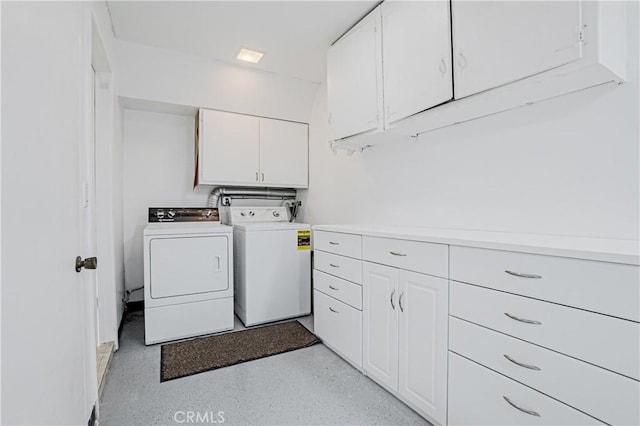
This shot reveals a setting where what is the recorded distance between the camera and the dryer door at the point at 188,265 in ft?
8.48

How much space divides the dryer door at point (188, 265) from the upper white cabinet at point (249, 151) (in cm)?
79

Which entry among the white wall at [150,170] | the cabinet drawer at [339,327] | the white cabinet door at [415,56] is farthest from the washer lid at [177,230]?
the white cabinet door at [415,56]

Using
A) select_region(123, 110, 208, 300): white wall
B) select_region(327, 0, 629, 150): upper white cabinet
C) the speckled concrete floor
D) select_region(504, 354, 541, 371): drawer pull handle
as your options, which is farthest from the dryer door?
select_region(504, 354, 541, 371): drawer pull handle

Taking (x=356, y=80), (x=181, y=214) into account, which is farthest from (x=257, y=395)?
(x=356, y=80)

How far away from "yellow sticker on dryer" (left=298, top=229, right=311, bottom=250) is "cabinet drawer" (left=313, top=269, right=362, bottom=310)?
2.10ft

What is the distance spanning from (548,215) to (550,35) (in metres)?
0.83

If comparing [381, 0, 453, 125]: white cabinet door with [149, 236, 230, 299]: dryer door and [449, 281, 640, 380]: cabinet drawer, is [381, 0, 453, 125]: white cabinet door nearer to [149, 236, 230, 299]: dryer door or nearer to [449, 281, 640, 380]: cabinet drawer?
[449, 281, 640, 380]: cabinet drawer

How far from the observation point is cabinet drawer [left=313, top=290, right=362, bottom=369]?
82.9 inches

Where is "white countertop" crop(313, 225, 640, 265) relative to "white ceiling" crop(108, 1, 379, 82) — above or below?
below

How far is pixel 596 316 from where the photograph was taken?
1001 millimetres

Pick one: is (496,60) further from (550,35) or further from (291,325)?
(291,325)

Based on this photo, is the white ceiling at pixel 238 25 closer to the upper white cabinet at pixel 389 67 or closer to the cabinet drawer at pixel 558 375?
the upper white cabinet at pixel 389 67

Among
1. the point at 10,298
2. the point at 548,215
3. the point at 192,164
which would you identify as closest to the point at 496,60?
the point at 548,215

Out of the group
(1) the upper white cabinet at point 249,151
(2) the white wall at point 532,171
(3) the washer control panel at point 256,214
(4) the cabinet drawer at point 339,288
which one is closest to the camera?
(2) the white wall at point 532,171
